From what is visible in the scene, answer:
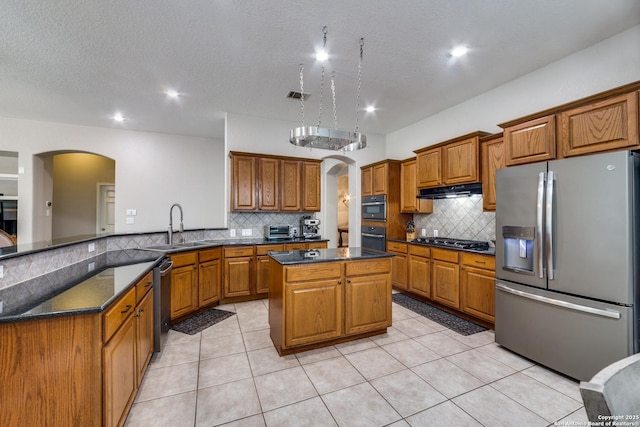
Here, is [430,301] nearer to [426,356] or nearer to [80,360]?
[426,356]

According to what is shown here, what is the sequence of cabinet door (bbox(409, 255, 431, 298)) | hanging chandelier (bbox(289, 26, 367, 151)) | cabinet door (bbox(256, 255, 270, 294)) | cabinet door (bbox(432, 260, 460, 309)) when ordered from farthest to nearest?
cabinet door (bbox(256, 255, 270, 294))
cabinet door (bbox(409, 255, 431, 298))
cabinet door (bbox(432, 260, 460, 309))
hanging chandelier (bbox(289, 26, 367, 151))

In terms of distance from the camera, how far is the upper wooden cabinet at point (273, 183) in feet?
14.4

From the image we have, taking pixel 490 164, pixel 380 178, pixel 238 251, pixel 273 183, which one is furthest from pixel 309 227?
pixel 490 164

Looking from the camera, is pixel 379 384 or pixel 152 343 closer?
pixel 379 384

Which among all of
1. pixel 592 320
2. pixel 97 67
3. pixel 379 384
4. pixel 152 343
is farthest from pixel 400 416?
pixel 97 67

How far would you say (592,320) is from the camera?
2.10 m

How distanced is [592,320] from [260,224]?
4240 mm

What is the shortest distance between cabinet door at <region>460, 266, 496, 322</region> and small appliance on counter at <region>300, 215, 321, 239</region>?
2.39 metres

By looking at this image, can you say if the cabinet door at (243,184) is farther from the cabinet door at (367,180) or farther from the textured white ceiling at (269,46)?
the cabinet door at (367,180)

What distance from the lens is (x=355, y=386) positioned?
216cm

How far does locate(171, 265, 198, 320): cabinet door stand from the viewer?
10.8 ft

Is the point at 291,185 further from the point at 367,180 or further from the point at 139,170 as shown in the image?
the point at 139,170

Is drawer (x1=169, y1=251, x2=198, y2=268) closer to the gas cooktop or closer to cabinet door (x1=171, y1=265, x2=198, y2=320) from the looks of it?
cabinet door (x1=171, y1=265, x2=198, y2=320)

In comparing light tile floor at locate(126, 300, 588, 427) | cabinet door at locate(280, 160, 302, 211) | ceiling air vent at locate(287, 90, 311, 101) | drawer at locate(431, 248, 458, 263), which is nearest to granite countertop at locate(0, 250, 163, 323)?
light tile floor at locate(126, 300, 588, 427)
